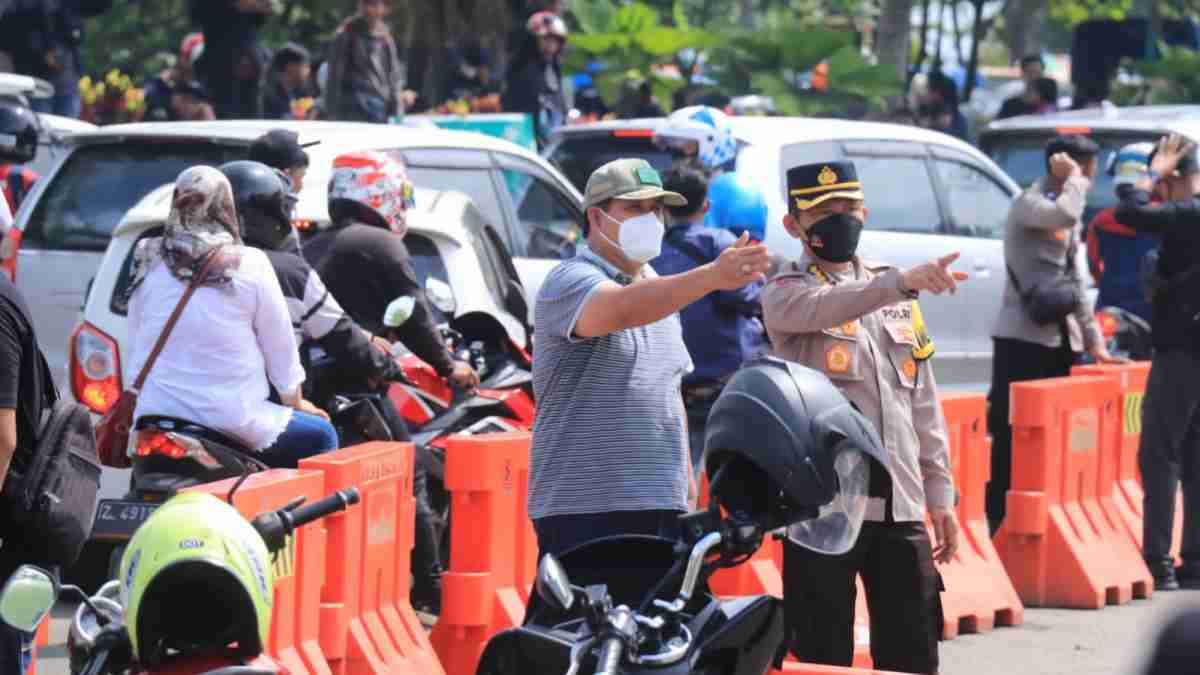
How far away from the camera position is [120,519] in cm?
808

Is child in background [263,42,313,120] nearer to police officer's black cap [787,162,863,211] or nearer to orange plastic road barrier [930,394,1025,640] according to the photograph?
orange plastic road barrier [930,394,1025,640]

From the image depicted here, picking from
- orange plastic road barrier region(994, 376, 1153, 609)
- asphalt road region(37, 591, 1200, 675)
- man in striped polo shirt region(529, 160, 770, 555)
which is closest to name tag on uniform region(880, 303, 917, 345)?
man in striped polo shirt region(529, 160, 770, 555)

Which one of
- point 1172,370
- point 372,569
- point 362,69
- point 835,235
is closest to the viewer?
point 835,235

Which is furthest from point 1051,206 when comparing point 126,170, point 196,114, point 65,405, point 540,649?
point 196,114

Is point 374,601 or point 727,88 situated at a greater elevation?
point 374,601

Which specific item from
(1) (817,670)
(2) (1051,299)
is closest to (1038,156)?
(2) (1051,299)

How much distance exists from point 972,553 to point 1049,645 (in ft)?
2.12

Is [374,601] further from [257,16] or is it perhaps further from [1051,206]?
[257,16]

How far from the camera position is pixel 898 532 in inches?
259

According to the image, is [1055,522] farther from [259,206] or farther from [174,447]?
[174,447]

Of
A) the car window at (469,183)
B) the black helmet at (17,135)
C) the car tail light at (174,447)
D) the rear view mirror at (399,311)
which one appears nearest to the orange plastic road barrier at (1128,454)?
the car window at (469,183)

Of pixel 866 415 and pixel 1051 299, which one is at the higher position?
pixel 866 415

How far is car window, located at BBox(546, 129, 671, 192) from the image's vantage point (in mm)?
13266

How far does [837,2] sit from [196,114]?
583 inches
